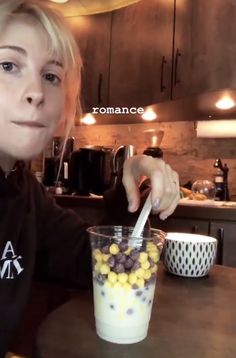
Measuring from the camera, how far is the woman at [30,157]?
707mm

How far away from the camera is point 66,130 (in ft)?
3.37

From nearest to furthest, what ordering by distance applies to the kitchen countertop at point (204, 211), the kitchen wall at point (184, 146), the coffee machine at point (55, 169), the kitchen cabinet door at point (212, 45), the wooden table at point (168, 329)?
1. the wooden table at point (168, 329)
2. the kitchen countertop at point (204, 211)
3. the kitchen cabinet door at point (212, 45)
4. the kitchen wall at point (184, 146)
5. the coffee machine at point (55, 169)

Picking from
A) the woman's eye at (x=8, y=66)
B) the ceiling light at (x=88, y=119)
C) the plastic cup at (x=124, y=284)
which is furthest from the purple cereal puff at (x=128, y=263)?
the ceiling light at (x=88, y=119)

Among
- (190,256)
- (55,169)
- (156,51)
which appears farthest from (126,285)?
(55,169)

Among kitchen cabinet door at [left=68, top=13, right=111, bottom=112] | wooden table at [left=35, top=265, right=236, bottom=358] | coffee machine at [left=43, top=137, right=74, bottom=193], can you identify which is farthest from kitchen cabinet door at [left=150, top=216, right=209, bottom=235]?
wooden table at [left=35, top=265, right=236, bottom=358]

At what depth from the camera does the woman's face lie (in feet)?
2.30

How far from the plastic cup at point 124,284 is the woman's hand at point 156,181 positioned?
0.39 ft

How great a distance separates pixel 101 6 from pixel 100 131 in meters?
0.88

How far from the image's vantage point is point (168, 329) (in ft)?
Result: 1.92

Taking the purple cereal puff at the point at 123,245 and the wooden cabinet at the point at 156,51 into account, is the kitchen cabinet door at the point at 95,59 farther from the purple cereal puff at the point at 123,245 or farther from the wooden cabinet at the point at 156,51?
the purple cereal puff at the point at 123,245

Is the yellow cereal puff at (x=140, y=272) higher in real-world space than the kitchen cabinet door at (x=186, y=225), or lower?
higher

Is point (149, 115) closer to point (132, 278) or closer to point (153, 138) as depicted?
point (153, 138)

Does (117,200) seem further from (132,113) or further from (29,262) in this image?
(132,113)

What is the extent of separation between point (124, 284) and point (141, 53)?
7.52ft
